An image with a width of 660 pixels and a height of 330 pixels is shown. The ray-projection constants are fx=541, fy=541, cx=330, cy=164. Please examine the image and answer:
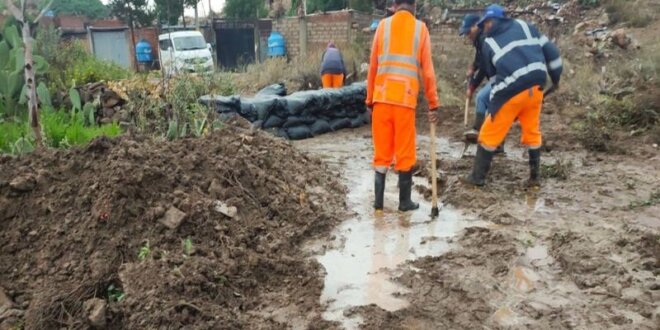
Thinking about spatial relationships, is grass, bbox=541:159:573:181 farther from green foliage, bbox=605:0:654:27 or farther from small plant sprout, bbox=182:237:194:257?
green foliage, bbox=605:0:654:27

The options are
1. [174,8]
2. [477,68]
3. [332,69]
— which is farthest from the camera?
[174,8]

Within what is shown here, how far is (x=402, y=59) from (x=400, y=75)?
0.13 metres

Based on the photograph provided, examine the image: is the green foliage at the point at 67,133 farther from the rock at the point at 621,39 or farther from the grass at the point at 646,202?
the rock at the point at 621,39

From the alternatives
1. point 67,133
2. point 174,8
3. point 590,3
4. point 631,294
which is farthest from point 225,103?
point 174,8

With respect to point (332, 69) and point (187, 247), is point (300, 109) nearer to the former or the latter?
point (332, 69)

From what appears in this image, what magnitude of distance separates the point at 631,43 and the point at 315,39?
28.9ft

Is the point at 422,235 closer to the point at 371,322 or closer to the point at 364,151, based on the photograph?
the point at 371,322

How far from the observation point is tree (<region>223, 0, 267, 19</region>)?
83.4ft

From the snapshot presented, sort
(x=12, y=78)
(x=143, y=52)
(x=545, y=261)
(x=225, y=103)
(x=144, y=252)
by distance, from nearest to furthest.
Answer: (x=144, y=252)
(x=545, y=261)
(x=12, y=78)
(x=225, y=103)
(x=143, y=52)

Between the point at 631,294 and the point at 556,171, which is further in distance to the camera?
the point at 556,171

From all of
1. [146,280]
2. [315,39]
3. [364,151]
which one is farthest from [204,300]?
[315,39]

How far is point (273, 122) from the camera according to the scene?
282 inches

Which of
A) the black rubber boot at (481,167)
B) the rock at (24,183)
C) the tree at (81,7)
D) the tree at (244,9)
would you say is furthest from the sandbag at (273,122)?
the tree at (81,7)

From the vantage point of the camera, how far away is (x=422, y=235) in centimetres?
406
